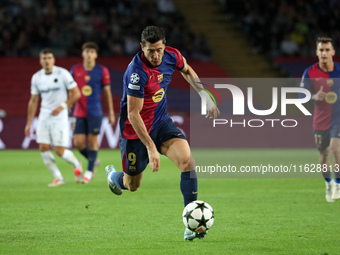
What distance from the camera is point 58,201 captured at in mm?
9516

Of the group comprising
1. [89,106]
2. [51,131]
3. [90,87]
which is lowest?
[51,131]

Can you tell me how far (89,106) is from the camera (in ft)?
40.6

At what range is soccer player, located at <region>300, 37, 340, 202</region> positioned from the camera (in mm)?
9328

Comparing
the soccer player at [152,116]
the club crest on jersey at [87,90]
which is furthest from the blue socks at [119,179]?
the club crest on jersey at [87,90]

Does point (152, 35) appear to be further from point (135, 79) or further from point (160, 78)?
point (160, 78)

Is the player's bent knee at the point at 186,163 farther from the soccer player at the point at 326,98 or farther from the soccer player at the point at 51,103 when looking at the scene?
the soccer player at the point at 51,103

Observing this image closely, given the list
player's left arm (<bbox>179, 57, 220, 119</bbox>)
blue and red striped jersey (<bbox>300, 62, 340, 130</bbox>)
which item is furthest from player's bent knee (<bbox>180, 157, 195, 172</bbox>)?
blue and red striped jersey (<bbox>300, 62, 340, 130</bbox>)

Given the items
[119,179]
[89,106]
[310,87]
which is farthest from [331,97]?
[89,106]

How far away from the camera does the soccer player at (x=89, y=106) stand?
1227 cm

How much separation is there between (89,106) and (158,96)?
223 inches

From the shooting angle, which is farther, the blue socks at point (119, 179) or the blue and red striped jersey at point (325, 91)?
the blue and red striped jersey at point (325, 91)

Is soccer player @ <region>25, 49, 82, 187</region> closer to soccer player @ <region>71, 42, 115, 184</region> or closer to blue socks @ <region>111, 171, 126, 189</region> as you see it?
soccer player @ <region>71, 42, 115, 184</region>

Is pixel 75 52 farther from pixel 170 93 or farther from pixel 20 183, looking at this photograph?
pixel 20 183

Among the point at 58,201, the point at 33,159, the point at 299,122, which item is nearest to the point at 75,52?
the point at 33,159
